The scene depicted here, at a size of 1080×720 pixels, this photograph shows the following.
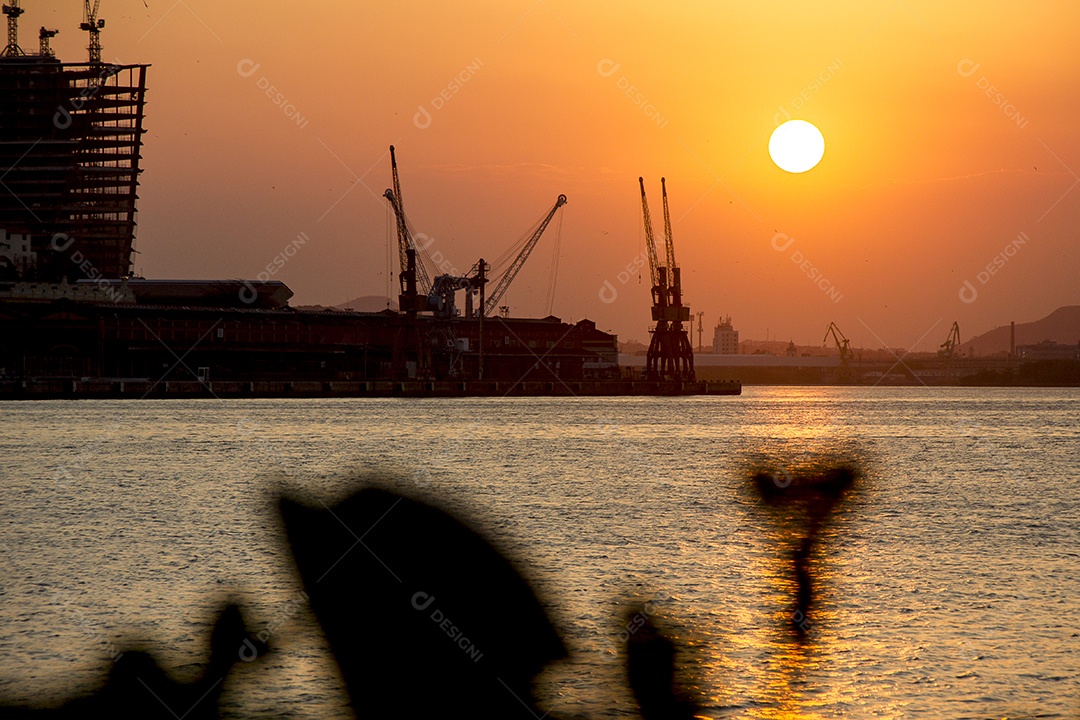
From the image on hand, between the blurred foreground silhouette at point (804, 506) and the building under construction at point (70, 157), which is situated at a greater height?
the building under construction at point (70, 157)

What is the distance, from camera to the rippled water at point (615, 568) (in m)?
15.6

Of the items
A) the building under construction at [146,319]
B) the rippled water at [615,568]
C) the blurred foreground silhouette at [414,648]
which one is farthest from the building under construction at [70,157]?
the blurred foreground silhouette at [414,648]

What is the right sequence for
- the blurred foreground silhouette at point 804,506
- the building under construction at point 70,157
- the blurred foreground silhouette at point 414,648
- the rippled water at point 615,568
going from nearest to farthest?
the blurred foreground silhouette at point 414,648 < the rippled water at point 615,568 < the blurred foreground silhouette at point 804,506 < the building under construction at point 70,157

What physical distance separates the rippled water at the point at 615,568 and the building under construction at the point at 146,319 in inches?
3132

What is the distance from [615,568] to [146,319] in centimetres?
12844

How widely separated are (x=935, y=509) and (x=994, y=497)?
5127 millimetres

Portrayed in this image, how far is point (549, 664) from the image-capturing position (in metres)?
16.5

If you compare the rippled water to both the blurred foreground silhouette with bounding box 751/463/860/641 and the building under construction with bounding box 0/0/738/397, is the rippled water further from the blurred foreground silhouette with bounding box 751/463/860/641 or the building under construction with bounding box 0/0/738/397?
the building under construction with bounding box 0/0/738/397

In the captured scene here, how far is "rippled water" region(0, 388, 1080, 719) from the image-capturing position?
1565 cm

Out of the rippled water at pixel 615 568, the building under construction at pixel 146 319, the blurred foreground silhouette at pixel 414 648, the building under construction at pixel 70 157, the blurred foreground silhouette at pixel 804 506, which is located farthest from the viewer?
the building under construction at pixel 70 157

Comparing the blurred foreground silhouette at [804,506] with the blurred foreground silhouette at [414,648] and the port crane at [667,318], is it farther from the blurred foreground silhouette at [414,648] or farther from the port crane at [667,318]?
the port crane at [667,318]

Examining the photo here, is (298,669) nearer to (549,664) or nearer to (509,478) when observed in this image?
(549,664)

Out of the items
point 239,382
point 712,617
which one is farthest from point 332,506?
point 239,382

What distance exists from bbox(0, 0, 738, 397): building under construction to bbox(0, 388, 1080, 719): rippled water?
3132 inches
